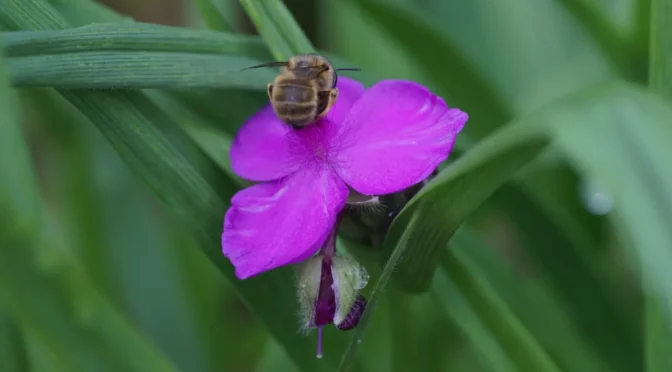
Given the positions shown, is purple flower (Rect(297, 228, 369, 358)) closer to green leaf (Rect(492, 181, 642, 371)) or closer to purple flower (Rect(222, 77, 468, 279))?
purple flower (Rect(222, 77, 468, 279))

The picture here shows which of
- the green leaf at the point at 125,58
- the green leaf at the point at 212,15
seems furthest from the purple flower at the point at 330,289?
the green leaf at the point at 212,15

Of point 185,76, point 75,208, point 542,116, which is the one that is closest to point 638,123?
point 542,116

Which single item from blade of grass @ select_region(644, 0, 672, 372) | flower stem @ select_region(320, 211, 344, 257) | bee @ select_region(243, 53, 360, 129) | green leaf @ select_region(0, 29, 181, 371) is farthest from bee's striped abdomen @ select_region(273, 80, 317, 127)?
blade of grass @ select_region(644, 0, 672, 372)

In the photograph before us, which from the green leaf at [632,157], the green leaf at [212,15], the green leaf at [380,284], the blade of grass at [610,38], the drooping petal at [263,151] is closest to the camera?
the green leaf at [632,157]

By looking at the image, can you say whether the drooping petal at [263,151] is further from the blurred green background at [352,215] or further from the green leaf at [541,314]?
the green leaf at [541,314]

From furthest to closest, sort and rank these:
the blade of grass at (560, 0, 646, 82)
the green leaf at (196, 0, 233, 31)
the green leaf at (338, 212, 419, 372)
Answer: the blade of grass at (560, 0, 646, 82), the green leaf at (196, 0, 233, 31), the green leaf at (338, 212, 419, 372)

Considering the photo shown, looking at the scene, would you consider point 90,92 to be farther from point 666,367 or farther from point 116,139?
point 666,367
